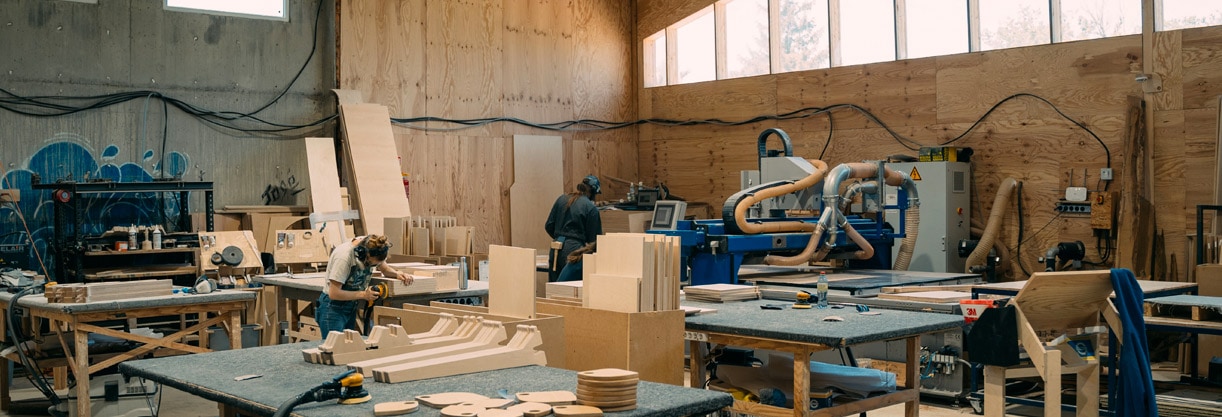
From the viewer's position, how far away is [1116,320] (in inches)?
156

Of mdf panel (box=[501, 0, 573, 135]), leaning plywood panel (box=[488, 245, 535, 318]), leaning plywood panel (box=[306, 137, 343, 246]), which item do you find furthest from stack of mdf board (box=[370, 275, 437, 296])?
mdf panel (box=[501, 0, 573, 135])

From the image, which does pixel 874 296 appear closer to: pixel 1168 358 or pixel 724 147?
pixel 1168 358

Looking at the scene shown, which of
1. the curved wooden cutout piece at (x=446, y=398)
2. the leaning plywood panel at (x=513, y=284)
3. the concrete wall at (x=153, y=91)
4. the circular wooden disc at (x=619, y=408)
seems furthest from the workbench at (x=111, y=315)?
the circular wooden disc at (x=619, y=408)

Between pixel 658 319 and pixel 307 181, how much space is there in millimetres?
6356

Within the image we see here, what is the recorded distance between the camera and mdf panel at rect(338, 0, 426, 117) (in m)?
9.83

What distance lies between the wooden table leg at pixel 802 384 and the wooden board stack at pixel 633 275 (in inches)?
22.4

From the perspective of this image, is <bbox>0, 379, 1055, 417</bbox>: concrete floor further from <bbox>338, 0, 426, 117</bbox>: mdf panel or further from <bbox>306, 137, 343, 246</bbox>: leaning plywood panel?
<bbox>338, 0, 426, 117</bbox>: mdf panel

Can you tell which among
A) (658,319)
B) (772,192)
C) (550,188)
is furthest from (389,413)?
(550,188)

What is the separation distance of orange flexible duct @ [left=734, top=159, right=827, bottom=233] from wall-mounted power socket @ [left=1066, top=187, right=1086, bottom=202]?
2.46 metres

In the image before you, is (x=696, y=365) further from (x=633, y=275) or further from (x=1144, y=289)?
(x=1144, y=289)

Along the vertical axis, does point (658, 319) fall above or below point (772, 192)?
below

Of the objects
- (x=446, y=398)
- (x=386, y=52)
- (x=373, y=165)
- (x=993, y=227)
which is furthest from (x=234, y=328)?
(x=993, y=227)

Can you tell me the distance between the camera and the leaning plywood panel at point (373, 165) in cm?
916

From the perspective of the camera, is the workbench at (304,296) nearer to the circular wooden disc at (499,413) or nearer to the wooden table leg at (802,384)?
the wooden table leg at (802,384)
